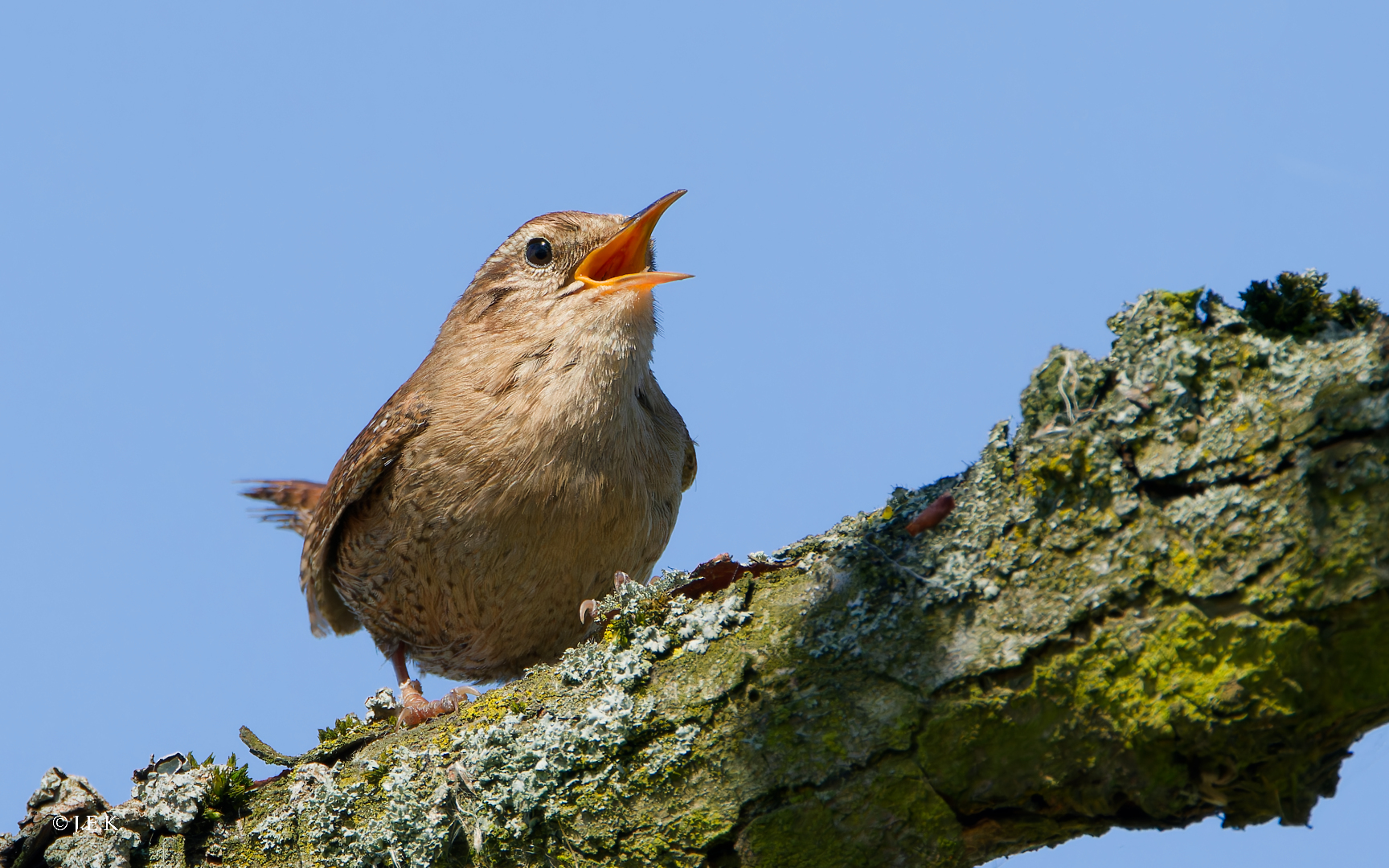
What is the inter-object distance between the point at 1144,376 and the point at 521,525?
2468 millimetres

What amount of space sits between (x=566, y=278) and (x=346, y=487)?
52.5 inches

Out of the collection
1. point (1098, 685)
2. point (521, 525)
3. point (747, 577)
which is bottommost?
point (1098, 685)

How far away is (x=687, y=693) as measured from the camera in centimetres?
270

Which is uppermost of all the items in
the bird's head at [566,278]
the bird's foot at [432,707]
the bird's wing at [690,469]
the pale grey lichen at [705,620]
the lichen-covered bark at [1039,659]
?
the bird's head at [566,278]

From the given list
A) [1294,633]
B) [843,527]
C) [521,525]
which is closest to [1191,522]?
[1294,633]

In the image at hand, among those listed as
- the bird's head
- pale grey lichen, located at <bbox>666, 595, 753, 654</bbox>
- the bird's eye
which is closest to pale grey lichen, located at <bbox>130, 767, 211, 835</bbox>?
pale grey lichen, located at <bbox>666, 595, 753, 654</bbox>

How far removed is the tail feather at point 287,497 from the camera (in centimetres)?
783

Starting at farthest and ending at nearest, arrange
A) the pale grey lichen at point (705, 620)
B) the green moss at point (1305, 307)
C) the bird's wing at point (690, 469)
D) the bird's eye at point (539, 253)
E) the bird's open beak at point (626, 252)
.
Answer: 1. the bird's wing at point (690, 469)
2. the bird's eye at point (539, 253)
3. the bird's open beak at point (626, 252)
4. the pale grey lichen at point (705, 620)
5. the green moss at point (1305, 307)

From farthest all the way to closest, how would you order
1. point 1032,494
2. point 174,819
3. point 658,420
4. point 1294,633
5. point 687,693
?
point 658,420 < point 174,819 < point 687,693 < point 1032,494 < point 1294,633

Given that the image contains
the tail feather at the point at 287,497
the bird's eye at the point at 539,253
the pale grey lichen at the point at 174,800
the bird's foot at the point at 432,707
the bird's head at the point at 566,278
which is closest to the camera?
the pale grey lichen at the point at 174,800

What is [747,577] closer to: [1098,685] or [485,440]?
[1098,685]

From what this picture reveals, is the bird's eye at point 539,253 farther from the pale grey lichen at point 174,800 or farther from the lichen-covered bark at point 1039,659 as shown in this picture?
the pale grey lichen at point 174,800

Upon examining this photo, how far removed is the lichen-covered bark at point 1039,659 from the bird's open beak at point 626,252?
227cm

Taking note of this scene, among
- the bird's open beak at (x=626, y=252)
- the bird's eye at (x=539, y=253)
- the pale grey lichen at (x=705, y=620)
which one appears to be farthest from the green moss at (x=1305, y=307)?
the bird's eye at (x=539, y=253)
